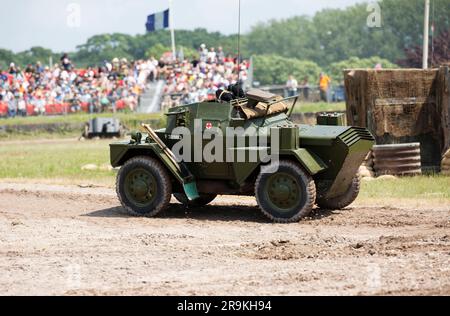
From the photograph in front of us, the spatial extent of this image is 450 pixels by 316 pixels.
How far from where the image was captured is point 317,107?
34.2 meters

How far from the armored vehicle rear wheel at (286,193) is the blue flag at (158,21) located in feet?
90.2

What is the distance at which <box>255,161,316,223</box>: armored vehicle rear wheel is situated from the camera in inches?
516

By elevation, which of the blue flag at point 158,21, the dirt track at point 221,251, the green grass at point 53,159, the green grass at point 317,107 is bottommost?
the dirt track at point 221,251

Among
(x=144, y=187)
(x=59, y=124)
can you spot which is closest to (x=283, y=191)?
(x=144, y=187)

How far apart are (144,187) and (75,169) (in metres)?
7.91

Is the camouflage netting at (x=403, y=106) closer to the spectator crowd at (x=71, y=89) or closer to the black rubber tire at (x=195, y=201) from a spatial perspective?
the black rubber tire at (x=195, y=201)

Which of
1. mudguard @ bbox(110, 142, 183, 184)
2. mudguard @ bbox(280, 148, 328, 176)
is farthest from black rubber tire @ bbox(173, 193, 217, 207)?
mudguard @ bbox(280, 148, 328, 176)

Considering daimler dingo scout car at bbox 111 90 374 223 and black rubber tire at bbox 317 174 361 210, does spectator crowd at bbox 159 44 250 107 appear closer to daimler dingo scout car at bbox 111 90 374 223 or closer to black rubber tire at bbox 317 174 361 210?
black rubber tire at bbox 317 174 361 210

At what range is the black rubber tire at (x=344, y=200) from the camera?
14398mm

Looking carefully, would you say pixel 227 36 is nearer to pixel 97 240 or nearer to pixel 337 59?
pixel 337 59

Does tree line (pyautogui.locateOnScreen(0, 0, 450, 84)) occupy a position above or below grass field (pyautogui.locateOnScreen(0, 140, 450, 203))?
above

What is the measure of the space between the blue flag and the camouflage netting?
70.2ft

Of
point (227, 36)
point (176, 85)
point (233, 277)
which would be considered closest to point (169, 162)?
point (233, 277)

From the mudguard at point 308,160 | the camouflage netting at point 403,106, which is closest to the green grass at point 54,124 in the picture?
the camouflage netting at point 403,106
